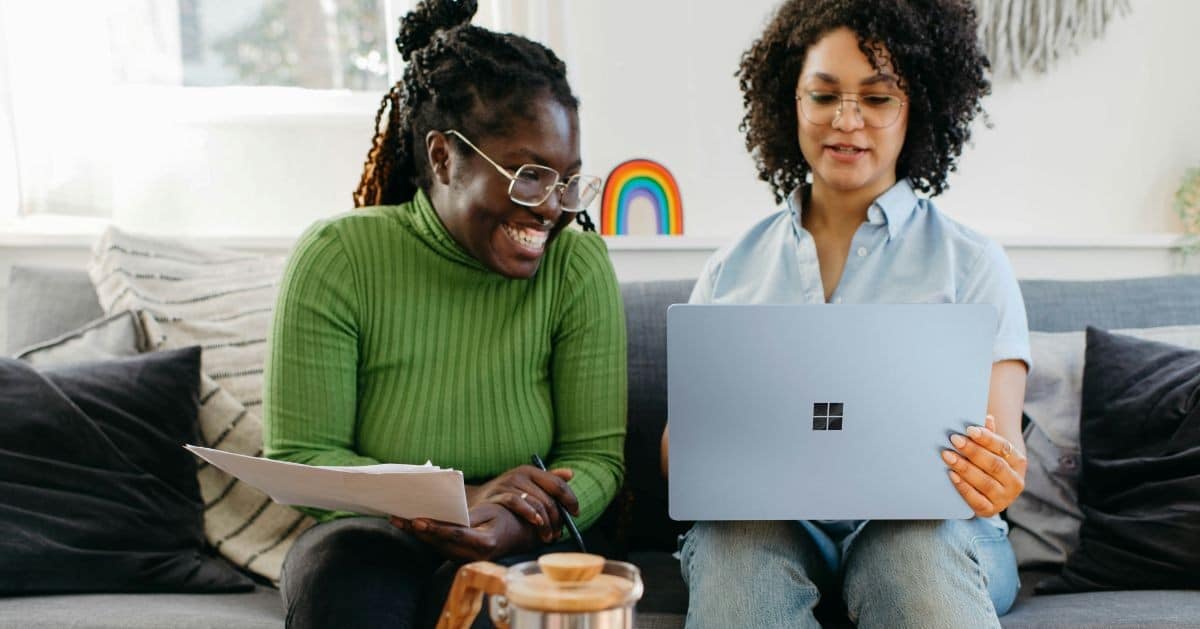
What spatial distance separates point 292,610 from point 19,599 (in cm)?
51

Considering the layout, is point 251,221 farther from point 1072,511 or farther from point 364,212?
point 1072,511

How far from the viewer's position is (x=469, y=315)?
1513mm

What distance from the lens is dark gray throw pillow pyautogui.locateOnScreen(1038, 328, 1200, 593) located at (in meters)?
1.50

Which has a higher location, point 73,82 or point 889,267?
point 73,82

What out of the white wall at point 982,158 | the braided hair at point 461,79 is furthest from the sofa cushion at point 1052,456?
the braided hair at point 461,79

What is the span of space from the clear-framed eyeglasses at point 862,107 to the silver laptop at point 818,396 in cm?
45

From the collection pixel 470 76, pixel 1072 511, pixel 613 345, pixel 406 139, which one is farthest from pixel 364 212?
pixel 1072 511

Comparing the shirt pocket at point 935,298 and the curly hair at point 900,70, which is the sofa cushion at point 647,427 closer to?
the curly hair at point 900,70

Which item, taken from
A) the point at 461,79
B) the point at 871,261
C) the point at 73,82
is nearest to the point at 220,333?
the point at 461,79

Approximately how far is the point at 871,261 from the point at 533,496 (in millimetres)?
591

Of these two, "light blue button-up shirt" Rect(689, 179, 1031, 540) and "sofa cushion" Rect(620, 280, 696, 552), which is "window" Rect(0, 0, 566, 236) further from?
"light blue button-up shirt" Rect(689, 179, 1031, 540)

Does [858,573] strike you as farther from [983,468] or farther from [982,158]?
[982,158]

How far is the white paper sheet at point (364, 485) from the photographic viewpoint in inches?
41.0

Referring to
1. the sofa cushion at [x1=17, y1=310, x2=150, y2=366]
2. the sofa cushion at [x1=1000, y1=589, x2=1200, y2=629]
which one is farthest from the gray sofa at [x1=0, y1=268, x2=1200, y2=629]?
the sofa cushion at [x1=17, y1=310, x2=150, y2=366]
